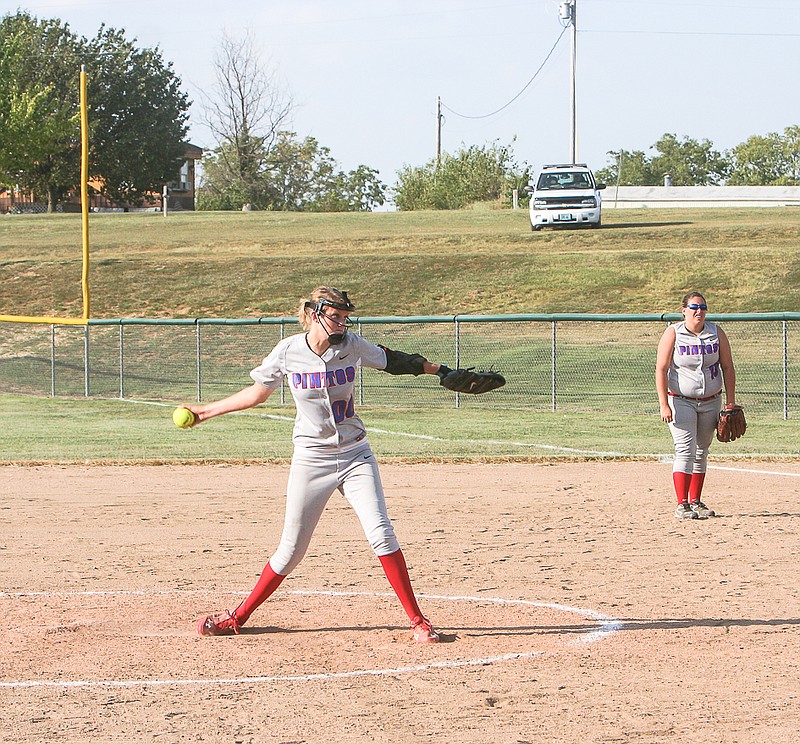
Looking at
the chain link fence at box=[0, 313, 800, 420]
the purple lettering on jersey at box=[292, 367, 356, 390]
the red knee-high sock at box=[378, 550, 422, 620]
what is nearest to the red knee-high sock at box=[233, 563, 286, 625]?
the red knee-high sock at box=[378, 550, 422, 620]

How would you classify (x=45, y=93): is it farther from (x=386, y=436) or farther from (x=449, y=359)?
(x=386, y=436)

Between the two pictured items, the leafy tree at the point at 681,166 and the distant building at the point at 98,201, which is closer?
the distant building at the point at 98,201

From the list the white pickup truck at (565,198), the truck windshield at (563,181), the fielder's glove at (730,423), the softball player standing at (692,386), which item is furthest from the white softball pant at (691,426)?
the truck windshield at (563,181)

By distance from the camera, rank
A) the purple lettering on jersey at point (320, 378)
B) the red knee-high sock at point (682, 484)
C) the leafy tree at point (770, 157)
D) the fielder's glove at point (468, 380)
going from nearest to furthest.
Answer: the purple lettering on jersey at point (320, 378)
the fielder's glove at point (468, 380)
the red knee-high sock at point (682, 484)
the leafy tree at point (770, 157)

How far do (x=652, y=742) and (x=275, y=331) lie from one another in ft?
77.9

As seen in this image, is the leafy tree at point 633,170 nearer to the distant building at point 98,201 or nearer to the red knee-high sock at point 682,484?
the distant building at point 98,201

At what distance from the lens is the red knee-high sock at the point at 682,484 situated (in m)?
10.4

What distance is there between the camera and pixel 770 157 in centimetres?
10694

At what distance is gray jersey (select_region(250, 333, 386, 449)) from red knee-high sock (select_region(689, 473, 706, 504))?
4.81 meters

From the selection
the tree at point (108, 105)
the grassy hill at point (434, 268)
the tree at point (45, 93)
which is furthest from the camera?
the tree at point (108, 105)

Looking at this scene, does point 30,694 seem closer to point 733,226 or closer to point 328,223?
point 733,226

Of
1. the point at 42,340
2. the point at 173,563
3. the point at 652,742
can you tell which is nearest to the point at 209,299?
the point at 42,340

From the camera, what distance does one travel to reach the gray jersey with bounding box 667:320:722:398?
33.2 feet

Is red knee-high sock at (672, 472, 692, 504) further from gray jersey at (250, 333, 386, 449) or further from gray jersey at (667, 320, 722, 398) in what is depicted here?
gray jersey at (250, 333, 386, 449)
